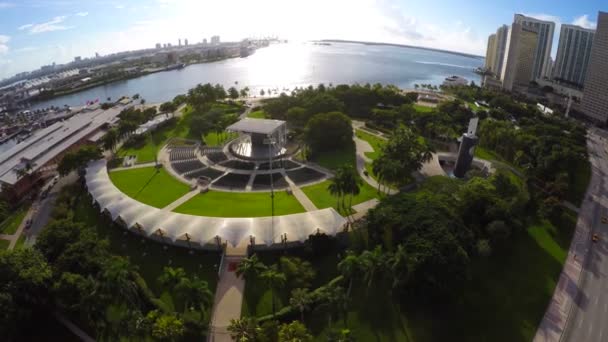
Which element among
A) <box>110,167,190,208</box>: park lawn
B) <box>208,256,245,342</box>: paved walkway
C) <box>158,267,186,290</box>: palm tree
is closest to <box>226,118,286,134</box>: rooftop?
<box>110,167,190,208</box>: park lawn

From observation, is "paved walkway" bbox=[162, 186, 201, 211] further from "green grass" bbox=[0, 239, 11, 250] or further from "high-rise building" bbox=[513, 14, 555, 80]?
"high-rise building" bbox=[513, 14, 555, 80]

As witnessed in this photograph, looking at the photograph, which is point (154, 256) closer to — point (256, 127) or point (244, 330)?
point (244, 330)

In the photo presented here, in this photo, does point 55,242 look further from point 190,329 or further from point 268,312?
point 268,312

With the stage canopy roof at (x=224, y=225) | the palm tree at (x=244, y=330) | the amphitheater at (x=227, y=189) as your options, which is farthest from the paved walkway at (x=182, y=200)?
the palm tree at (x=244, y=330)

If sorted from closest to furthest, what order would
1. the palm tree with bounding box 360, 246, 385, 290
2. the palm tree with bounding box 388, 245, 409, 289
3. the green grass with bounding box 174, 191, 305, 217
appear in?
the palm tree with bounding box 360, 246, 385, 290, the palm tree with bounding box 388, 245, 409, 289, the green grass with bounding box 174, 191, 305, 217

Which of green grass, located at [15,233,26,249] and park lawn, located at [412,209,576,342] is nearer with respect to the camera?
park lawn, located at [412,209,576,342]

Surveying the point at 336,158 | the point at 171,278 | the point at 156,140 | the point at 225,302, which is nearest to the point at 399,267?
the point at 225,302

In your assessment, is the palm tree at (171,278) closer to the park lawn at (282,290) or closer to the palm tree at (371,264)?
the park lawn at (282,290)
